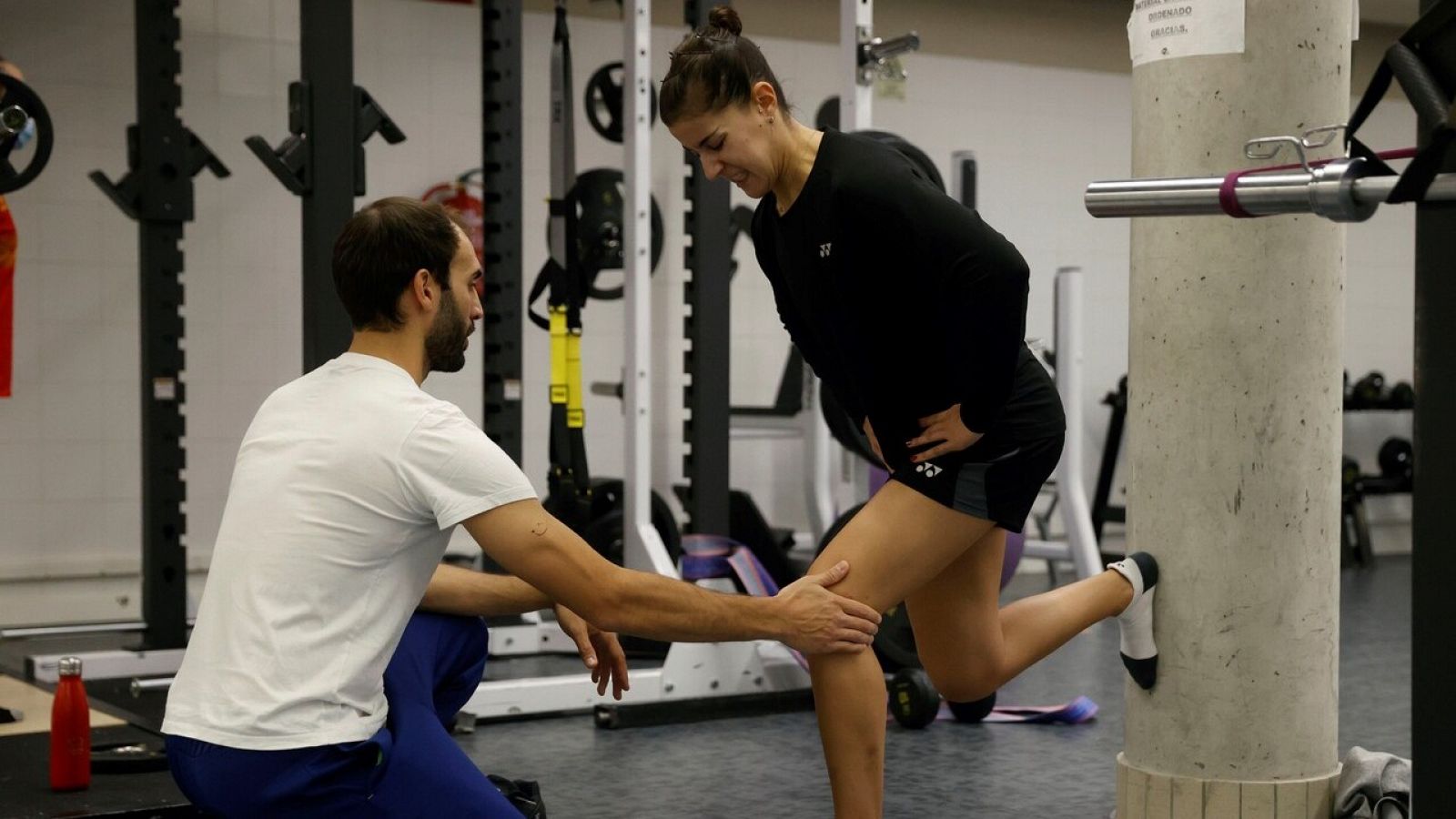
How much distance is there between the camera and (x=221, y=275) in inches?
245

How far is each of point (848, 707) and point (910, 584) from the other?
21 cm

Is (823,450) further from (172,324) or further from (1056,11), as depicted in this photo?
(1056,11)

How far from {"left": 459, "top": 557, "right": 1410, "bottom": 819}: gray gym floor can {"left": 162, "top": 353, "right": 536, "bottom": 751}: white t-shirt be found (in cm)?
141

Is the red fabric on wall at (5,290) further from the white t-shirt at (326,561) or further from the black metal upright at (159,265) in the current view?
the white t-shirt at (326,561)

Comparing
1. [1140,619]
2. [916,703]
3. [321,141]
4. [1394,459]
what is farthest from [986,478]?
[1394,459]

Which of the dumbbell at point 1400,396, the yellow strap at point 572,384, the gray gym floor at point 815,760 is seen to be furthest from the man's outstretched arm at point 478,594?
the dumbbell at point 1400,396

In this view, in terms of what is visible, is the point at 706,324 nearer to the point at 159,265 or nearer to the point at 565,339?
the point at 565,339

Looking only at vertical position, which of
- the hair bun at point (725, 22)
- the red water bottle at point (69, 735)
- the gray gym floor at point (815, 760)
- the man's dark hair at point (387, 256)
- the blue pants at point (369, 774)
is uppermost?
the hair bun at point (725, 22)

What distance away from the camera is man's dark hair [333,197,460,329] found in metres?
2.11

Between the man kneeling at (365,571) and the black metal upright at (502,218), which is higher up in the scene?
the black metal upright at (502,218)

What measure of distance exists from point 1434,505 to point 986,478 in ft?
3.00

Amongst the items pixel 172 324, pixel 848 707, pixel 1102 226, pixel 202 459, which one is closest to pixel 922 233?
pixel 848 707

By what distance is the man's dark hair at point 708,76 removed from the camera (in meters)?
2.31

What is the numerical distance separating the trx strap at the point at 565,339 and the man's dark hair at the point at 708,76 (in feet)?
7.88
